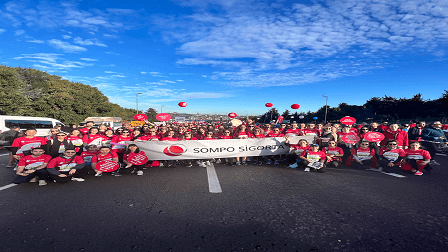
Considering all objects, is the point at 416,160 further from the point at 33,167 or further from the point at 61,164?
the point at 33,167

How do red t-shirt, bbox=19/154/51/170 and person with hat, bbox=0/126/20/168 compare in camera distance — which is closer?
red t-shirt, bbox=19/154/51/170

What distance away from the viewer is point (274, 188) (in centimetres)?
481

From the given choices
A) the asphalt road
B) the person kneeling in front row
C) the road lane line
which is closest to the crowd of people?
the person kneeling in front row

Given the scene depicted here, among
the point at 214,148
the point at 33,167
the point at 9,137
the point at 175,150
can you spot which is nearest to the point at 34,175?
the point at 33,167

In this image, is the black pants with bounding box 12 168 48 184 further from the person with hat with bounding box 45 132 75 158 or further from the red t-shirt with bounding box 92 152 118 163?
the red t-shirt with bounding box 92 152 118 163

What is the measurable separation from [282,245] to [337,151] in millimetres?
5607

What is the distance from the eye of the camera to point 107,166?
5.93m

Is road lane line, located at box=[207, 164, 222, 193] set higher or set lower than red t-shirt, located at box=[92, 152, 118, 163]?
lower

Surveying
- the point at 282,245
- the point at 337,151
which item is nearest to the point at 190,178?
the point at 282,245

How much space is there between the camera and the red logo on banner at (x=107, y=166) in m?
5.86

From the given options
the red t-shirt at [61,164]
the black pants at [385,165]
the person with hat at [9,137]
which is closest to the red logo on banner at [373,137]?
the black pants at [385,165]

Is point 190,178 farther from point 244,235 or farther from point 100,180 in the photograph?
point 244,235

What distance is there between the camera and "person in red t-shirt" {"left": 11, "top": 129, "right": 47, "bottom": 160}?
5.78m

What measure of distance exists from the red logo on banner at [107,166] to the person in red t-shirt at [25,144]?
1.50 m
